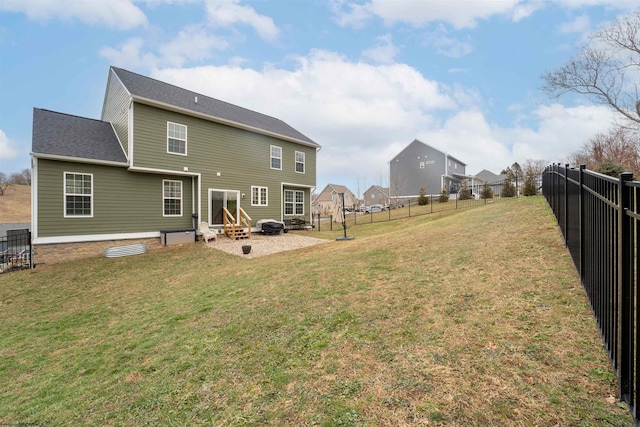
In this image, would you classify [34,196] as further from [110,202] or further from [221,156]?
[221,156]

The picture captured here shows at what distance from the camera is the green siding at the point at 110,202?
1014 centimetres

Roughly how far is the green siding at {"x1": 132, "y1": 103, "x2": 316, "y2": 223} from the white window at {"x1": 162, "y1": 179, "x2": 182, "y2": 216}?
0.83 m

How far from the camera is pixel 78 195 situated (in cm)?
1078

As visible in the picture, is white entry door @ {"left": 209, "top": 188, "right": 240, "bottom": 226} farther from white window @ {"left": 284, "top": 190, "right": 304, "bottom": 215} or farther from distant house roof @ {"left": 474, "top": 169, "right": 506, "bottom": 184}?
distant house roof @ {"left": 474, "top": 169, "right": 506, "bottom": 184}

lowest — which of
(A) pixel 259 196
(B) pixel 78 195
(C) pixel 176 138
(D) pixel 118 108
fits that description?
(B) pixel 78 195

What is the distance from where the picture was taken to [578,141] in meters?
27.1

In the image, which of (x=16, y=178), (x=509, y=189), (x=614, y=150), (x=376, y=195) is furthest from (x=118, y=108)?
(x=16, y=178)

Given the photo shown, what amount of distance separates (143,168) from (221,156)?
12.2 feet

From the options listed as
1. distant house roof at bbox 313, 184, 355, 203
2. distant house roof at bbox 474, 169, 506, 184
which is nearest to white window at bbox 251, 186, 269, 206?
distant house roof at bbox 313, 184, 355, 203

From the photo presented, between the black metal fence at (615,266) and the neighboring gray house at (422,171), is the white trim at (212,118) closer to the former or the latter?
the black metal fence at (615,266)

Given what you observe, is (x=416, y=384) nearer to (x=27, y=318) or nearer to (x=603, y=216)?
(x=603, y=216)

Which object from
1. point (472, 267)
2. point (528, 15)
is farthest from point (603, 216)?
point (528, 15)

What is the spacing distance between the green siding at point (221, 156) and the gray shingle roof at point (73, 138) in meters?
1.37

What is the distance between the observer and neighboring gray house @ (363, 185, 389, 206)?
5244 cm
